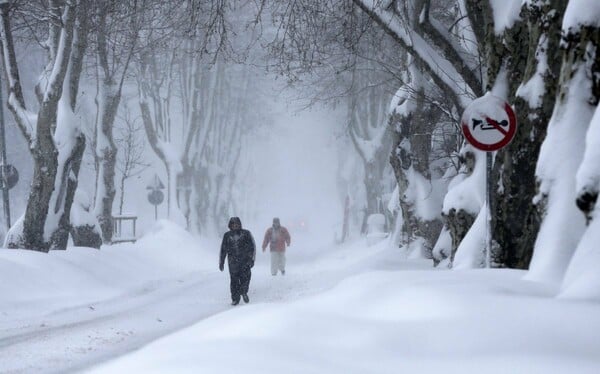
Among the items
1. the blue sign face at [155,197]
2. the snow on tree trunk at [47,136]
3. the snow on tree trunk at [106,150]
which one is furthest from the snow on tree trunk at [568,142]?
the blue sign face at [155,197]

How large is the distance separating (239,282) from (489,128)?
7.31m

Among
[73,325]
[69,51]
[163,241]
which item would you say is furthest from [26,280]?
[163,241]

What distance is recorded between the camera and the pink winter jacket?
75.3ft

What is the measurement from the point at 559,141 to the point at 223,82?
113ft

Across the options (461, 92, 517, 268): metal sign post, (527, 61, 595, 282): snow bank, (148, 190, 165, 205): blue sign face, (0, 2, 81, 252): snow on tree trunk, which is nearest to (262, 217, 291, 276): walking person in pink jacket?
(0, 2, 81, 252): snow on tree trunk

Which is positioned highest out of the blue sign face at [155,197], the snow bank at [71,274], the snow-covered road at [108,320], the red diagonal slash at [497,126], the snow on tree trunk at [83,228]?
the red diagonal slash at [497,126]

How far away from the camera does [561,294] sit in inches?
215

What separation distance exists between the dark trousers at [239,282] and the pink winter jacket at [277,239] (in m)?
7.84

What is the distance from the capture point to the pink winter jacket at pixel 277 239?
75.3 ft

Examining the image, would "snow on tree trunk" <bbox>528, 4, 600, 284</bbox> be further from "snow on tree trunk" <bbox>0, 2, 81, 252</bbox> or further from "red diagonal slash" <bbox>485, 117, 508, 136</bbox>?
"snow on tree trunk" <bbox>0, 2, 81, 252</bbox>

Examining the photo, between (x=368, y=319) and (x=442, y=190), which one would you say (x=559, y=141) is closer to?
(x=368, y=319)

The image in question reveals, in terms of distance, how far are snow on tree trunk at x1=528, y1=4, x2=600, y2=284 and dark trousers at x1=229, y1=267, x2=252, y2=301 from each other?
27.0 ft

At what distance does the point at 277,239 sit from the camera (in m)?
23.1

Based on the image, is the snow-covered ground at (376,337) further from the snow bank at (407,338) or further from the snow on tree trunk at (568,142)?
the snow on tree trunk at (568,142)
